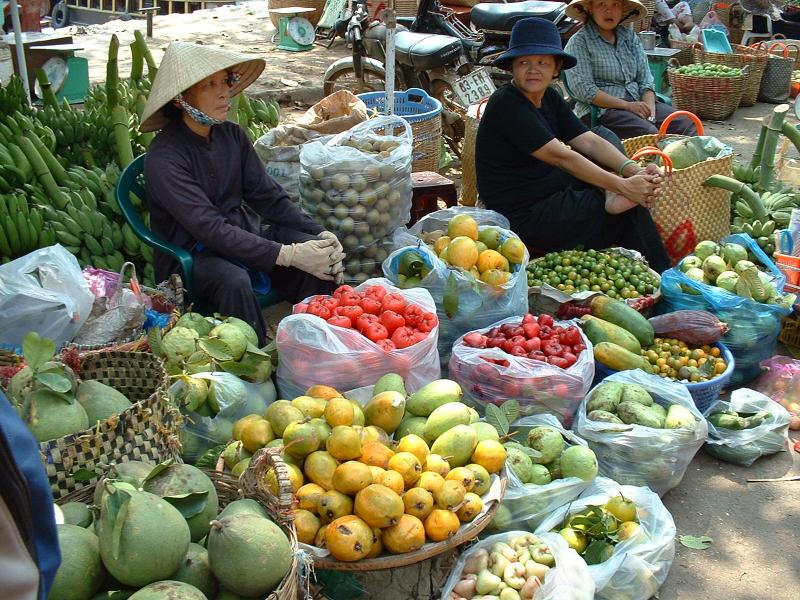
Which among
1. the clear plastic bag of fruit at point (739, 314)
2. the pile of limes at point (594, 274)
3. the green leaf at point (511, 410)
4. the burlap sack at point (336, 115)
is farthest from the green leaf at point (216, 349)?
the clear plastic bag of fruit at point (739, 314)

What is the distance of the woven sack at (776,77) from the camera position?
9.45 m

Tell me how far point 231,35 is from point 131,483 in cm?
1119

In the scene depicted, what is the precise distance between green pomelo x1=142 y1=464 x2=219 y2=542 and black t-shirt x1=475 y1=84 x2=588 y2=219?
2.68 meters

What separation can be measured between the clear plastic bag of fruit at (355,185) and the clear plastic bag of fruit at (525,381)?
93 cm

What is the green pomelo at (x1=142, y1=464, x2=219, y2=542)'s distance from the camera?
1.74 meters

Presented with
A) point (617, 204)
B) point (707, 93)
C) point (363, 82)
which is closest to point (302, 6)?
point (363, 82)

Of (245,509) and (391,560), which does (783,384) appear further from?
(245,509)

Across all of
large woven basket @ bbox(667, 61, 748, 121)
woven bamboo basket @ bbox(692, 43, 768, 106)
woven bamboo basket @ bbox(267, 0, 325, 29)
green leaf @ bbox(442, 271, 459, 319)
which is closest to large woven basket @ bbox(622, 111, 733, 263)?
green leaf @ bbox(442, 271, 459, 319)

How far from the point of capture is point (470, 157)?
17.3 feet

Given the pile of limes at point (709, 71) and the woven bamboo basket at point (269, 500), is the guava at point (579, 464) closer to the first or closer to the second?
the woven bamboo basket at point (269, 500)

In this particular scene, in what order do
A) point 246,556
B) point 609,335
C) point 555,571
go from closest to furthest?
point 246,556, point 555,571, point 609,335

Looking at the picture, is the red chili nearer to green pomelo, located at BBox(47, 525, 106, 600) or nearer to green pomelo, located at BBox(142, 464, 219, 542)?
green pomelo, located at BBox(142, 464, 219, 542)

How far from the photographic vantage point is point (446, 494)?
2156mm

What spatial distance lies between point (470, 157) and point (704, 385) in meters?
2.53
